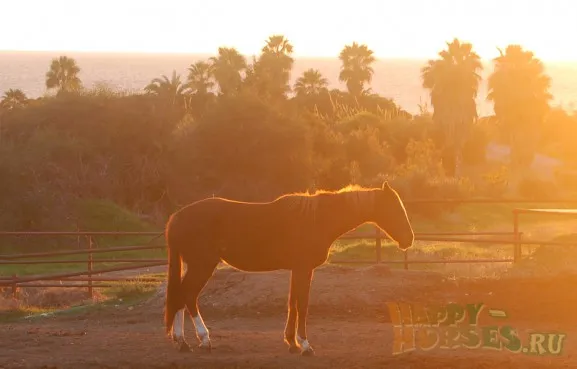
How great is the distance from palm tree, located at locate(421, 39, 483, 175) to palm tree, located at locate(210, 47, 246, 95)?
14.3 metres

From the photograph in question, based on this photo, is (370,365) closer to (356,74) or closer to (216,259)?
(216,259)

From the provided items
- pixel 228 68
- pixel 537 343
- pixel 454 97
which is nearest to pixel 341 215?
pixel 537 343

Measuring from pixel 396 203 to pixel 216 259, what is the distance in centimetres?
213

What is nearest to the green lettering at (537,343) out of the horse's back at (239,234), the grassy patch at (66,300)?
the horse's back at (239,234)

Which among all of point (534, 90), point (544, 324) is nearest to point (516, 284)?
point (544, 324)

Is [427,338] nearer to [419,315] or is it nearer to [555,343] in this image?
[555,343]

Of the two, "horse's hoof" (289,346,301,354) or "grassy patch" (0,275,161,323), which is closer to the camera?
"horse's hoof" (289,346,301,354)

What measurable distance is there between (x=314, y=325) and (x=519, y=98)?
55.5 metres

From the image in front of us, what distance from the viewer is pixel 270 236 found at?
34.7ft

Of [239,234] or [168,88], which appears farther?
[168,88]

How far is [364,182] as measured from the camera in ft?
160

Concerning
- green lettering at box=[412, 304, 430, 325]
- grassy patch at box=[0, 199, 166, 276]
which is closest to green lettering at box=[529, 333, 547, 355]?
green lettering at box=[412, 304, 430, 325]

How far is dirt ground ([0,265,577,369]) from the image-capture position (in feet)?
32.3

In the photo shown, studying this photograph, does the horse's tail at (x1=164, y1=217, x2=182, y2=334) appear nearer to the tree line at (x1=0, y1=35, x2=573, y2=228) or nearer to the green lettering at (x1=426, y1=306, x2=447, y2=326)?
the green lettering at (x1=426, y1=306, x2=447, y2=326)
